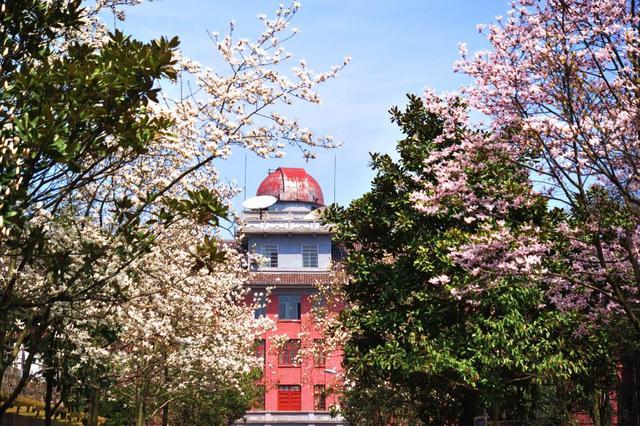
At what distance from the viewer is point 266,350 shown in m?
84.8

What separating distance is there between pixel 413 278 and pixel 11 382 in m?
16.3

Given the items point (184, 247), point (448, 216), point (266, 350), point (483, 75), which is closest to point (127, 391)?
point (184, 247)

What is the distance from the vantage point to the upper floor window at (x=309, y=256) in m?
87.8

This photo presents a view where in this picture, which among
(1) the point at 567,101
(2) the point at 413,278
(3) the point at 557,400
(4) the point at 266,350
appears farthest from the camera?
(4) the point at 266,350

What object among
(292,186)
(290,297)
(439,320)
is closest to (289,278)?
(290,297)

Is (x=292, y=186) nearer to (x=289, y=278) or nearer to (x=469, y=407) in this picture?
(x=289, y=278)

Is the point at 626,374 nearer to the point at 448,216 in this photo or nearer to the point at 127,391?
the point at 448,216

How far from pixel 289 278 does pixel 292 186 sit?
11.1m

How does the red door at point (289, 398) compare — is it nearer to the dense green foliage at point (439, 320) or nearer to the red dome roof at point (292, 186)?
the red dome roof at point (292, 186)

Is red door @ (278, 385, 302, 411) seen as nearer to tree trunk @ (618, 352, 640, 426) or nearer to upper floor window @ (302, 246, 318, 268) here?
upper floor window @ (302, 246, 318, 268)

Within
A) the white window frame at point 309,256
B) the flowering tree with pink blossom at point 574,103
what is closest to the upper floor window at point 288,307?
the white window frame at point 309,256

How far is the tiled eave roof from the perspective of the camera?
278ft

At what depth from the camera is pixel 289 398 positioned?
8494cm

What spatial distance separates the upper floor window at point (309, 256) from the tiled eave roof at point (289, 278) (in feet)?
3.60
